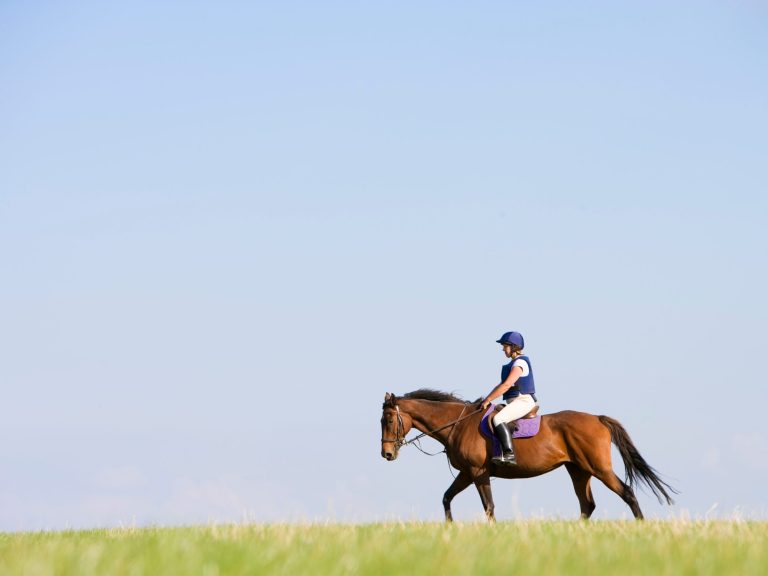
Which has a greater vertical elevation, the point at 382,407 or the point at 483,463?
the point at 382,407

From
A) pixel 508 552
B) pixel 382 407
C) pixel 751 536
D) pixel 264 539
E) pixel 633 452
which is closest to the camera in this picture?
pixel 508 552

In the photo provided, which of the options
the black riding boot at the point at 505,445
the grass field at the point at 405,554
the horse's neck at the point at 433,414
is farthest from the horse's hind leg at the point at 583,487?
the grass field at the point at 405,554

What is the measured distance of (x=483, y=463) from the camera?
682 inches

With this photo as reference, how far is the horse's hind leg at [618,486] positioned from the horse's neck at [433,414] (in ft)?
9.07

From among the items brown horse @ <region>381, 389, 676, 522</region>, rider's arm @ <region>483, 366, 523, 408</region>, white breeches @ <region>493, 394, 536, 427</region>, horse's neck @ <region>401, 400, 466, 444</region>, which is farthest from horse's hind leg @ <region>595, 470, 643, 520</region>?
horse's neck @ <region>401, 400, 466, 444</region>

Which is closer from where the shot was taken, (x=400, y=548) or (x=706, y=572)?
(x=706, y=572)

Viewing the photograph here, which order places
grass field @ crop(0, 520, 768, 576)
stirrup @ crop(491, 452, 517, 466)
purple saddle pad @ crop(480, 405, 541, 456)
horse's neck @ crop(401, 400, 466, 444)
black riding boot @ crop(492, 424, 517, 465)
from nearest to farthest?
grass field @ crop(0, 520, 768, 576), black riding boot @ crop(492, 424, 517, 465), stirrup @ crop(491, 452, 517, 466), purple saddle pad @ crop(480, 405, 541, 456), horse's neck @ crop(401, 400, 466, 444)

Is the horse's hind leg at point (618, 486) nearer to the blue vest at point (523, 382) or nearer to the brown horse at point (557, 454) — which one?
the brown horse at point (557, 454)

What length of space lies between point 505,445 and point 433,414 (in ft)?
6.03

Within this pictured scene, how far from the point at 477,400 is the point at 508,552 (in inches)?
394

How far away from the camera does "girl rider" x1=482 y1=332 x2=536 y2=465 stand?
663 inches

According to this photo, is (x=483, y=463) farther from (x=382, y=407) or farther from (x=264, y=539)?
(x=264, y=539)

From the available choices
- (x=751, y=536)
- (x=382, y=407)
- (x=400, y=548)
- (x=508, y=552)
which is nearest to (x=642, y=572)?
(x=508, y=552)

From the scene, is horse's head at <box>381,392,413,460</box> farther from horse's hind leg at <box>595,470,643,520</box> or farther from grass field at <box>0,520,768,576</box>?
grass field at <box>0,520,768,576</box>
